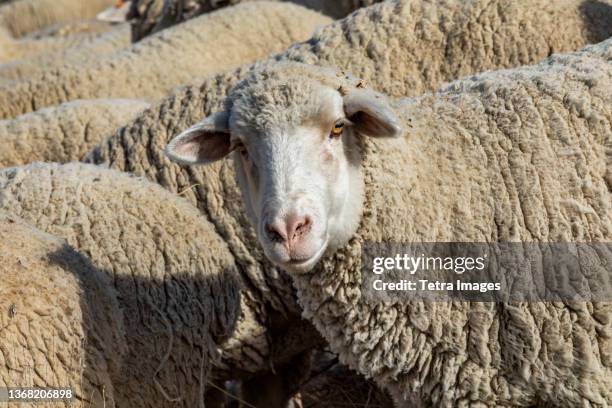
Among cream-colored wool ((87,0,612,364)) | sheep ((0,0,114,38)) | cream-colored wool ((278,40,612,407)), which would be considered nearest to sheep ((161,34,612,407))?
cream-colored wool ((278,40,612,407))

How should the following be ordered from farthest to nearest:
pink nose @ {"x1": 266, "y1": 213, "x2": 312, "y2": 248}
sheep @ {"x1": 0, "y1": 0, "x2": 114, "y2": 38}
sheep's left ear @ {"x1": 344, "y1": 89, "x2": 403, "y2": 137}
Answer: sheep @ {"x1": 0, "y1": 0, "x2": 114, "y2": 38}
sheep's left ear @ {"x1": 344, "y1": 89, "x2": 403, "y2": 137}
pink nose @ {"x1": 266, "y1": 213, "x2": 312, "y2": 248}

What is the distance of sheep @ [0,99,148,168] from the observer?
214 inches

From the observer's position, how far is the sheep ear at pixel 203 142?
3.54 m

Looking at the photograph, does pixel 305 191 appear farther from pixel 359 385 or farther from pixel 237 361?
pixel 359 385

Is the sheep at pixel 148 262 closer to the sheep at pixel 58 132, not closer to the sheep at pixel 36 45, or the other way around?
the sheep at pixel 58 132

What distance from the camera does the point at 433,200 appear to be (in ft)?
11.5

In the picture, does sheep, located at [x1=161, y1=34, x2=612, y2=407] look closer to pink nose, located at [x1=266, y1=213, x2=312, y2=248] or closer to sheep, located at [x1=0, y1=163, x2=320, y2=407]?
pink nose, located at [x1=266, y1=213, x2=312, y2=248]

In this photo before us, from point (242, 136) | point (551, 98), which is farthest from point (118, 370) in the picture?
point (551, 98)

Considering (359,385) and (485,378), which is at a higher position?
(359,385)

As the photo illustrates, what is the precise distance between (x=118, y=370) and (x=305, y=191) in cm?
98

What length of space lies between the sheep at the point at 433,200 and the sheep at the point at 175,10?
11.0 ft

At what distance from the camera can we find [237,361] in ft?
15.1

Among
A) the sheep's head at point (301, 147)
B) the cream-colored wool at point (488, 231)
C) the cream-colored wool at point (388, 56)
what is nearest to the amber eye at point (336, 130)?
the sheep's head at point (301, 147)

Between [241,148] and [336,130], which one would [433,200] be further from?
[241,148]
